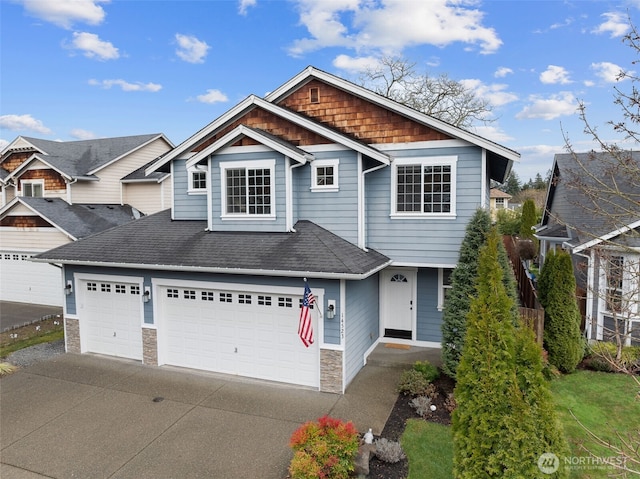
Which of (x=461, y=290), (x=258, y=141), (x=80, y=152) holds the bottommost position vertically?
(x=461, y=290)

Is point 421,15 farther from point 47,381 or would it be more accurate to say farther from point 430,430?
point 47,381

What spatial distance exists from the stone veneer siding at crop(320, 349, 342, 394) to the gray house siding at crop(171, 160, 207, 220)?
6278mm

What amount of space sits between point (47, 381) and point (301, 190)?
26.7 ft

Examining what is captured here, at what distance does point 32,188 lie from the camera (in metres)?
21.9

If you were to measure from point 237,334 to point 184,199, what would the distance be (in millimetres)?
5198

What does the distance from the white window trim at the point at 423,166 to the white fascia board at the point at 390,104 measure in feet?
2.26

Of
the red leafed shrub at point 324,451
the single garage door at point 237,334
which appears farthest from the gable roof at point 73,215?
the red leafed shrub at point 324,451

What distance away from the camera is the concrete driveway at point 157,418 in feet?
21.9

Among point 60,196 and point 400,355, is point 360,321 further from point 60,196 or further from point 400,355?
point 60,196

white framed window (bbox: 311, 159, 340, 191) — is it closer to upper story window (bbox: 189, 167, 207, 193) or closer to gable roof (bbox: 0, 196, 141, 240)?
upper story window (bbox: 189, 167, 207, 193)

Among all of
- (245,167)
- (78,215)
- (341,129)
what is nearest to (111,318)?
(245,167)

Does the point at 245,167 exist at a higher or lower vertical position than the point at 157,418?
higher

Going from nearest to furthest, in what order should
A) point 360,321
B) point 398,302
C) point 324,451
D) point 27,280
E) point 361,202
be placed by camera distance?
point 324,451, point 360,321, point 361,202, point 398,302, point 27,280

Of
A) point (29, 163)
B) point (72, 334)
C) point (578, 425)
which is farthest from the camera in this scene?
point (29, 163)
